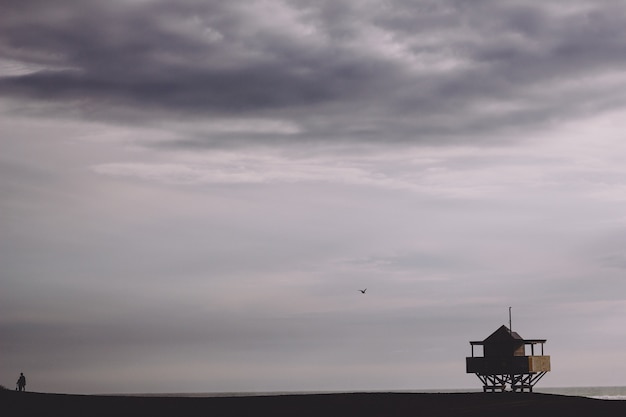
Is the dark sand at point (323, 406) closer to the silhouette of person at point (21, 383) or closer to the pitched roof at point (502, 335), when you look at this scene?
the silhouette of person at point (21, 383)

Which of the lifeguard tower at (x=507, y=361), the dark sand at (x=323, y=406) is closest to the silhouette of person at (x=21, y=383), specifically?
the dark sand at (x=323, y=406)

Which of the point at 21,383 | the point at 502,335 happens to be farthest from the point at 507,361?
the point at 21,383

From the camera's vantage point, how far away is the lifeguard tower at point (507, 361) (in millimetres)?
71125

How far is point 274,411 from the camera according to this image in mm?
30594

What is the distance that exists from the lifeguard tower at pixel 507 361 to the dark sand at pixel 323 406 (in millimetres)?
32222

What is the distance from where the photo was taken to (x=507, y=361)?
71.3 meters

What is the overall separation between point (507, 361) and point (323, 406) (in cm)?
4207

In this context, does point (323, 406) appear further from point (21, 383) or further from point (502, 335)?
point (502, 335)

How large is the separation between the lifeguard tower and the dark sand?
32222mm

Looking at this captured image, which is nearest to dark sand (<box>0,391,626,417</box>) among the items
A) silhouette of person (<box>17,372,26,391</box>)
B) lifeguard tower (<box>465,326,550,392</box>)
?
silhouette of person (<box>17,372,26,391</box>)

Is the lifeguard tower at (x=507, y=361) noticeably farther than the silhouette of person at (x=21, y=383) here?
Yes

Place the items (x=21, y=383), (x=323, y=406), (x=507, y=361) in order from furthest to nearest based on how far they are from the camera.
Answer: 1. (x=507, y=361)
2. (x=21, y=383)
3. (x=323, y=406)

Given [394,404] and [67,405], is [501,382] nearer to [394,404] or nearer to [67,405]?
[394,404]

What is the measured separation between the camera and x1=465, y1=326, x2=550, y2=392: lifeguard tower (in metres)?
71.1
